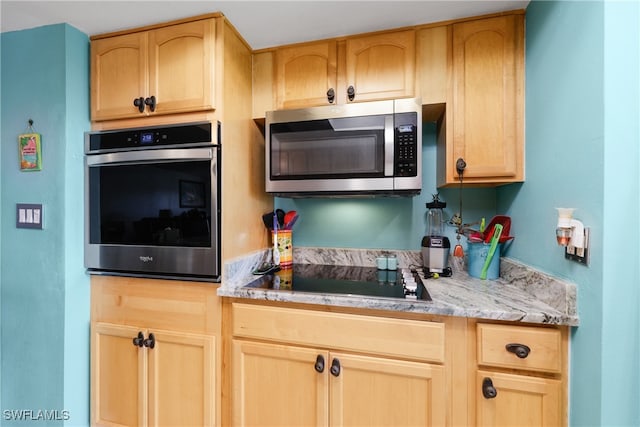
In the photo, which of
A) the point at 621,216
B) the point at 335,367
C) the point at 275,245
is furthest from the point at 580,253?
the point at 275,245

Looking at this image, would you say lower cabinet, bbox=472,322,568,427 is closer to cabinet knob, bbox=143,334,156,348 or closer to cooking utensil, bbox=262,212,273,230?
cooking utensil, bbox=262,212,273,230

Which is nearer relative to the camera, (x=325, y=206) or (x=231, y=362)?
(x=231, y=362)

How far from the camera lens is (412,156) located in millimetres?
1216

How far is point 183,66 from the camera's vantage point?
4.09ft

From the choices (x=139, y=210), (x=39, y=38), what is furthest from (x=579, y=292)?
(x=39, y=38)

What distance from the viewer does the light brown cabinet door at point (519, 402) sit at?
90cm

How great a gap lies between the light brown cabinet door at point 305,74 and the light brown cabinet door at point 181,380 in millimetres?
1263

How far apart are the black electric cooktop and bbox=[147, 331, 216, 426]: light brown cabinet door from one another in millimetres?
387

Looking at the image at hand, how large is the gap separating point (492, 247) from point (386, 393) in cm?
81

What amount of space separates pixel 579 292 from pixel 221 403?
1453 millimetres

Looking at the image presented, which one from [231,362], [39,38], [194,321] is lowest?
[231,362]

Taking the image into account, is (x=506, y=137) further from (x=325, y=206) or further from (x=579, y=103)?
(x=325, y=206)

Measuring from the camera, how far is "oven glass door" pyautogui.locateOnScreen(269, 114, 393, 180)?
4.11 ft

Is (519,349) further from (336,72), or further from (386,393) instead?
(336,72)
